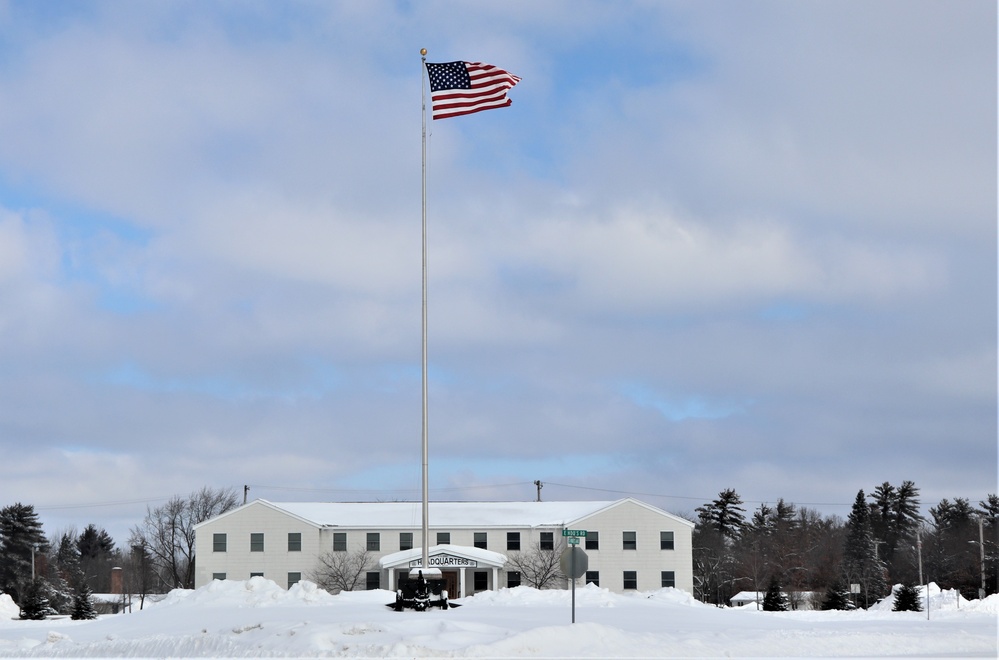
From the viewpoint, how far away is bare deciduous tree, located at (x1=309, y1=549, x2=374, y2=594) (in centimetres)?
7169

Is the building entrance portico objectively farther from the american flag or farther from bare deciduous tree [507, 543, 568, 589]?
the american flag

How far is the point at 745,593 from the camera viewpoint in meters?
96.2

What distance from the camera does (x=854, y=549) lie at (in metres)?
110

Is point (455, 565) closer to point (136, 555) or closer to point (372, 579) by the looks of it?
point (372, 579)

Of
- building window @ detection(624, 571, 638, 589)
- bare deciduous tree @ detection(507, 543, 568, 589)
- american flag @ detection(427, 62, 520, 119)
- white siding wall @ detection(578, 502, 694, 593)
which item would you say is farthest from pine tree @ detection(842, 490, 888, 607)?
american flag @ detection(427, 62, 520, 119)

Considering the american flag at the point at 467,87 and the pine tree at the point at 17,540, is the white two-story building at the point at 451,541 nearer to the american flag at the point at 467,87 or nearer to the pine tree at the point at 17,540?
the pine tree at the point at 17,540

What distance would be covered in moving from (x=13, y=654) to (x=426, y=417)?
11578 mm

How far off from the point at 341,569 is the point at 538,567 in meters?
13.2

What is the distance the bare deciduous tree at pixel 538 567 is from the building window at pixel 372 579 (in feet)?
28.8

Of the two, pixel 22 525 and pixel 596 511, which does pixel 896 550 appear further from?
pixel 22 525

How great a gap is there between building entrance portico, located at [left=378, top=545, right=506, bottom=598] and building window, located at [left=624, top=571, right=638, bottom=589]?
860cm

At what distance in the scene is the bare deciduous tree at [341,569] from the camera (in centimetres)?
7169

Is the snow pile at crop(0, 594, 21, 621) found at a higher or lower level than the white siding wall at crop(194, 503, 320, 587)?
lower

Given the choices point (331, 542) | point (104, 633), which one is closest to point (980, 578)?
point (331, 542)
